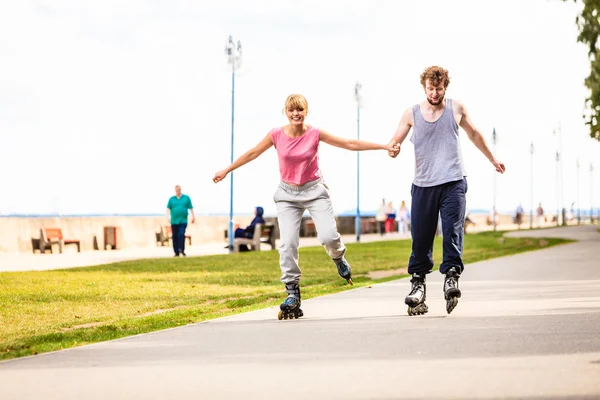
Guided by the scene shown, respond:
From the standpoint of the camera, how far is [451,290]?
352 inches

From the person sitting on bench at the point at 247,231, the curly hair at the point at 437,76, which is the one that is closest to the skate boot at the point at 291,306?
the curly hair at the point at 437,76

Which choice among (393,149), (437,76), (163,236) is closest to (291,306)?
(393,149)

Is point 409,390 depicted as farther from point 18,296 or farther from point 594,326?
point 18,296

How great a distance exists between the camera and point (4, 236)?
33312mm

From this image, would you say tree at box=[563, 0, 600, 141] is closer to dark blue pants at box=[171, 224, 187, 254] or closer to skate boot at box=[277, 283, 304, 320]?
dark blue pants at box=[171, 224, 187, 254]

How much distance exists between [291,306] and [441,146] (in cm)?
192

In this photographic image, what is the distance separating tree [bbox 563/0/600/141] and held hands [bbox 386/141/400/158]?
86.6ft

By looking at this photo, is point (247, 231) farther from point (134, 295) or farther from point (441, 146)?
point (441, 146)

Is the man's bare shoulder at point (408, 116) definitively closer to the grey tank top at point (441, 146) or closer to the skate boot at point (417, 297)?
the grey tank top at point (441, 146)

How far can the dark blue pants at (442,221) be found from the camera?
9016mm

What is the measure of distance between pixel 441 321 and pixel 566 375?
2.87 m

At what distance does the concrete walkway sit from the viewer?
5.45 m

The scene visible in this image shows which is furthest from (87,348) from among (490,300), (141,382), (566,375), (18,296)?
(18,296)

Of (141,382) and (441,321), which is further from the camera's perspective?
(441,321)
